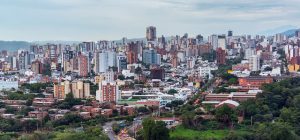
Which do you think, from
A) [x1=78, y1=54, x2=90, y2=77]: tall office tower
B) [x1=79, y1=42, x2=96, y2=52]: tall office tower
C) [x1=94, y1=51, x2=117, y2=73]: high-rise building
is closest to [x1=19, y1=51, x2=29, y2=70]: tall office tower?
[x1=94, y1=51, x2=117, y2=73]: high-rise building

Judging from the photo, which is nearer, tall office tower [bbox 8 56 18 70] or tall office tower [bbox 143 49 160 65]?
tall office tower [bbox 143 49 160 65]

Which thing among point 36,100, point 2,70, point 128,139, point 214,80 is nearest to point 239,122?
point 128,139

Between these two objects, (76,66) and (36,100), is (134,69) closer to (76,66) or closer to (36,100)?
(76,66)

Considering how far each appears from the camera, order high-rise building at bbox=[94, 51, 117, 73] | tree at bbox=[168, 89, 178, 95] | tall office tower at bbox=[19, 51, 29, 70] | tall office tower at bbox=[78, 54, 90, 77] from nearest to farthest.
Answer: tree at bbox=[168, 89, 178, 95]
tall office tower at bbox=[78, 54, 90, 77]
high-rise building at bbox=[94, 51, 117, 73]
tall office tower at bbox=[19, 51, 29, 70]

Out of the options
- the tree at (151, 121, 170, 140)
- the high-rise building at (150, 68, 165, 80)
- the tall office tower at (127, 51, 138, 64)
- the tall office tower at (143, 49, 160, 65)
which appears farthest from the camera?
the tall office tower at (143, 49, 160, 65)

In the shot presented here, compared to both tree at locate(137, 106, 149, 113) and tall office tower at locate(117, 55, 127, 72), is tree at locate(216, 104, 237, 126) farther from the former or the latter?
tall office tower at locate(117, 55, 127, 72)

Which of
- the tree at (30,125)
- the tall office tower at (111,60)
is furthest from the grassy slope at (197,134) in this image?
the tall office tower at (111,60)

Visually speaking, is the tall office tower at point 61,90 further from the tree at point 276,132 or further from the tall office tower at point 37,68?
the tall office tower at point 37,68

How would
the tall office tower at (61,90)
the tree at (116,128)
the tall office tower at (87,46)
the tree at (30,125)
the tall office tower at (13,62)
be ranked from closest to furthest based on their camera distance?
the tree at (116,128) < the tree at (30,125) < the tall office tower at (61,90) < the tall office tower at (13,62) < the tall office tower at (87,46)
